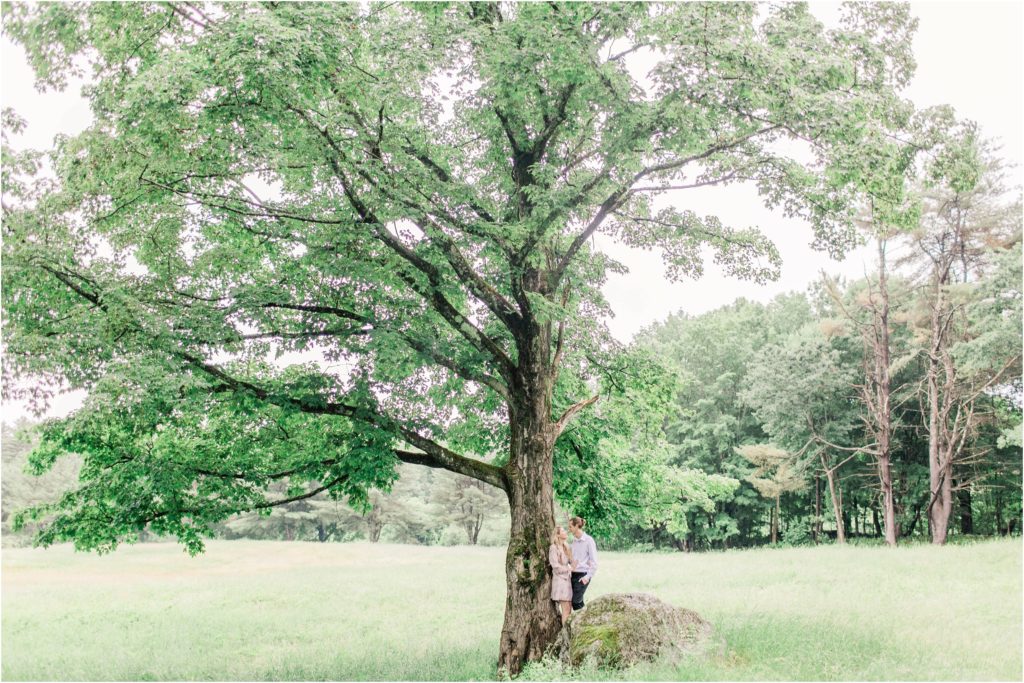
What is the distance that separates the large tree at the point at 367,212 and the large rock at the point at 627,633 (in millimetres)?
792

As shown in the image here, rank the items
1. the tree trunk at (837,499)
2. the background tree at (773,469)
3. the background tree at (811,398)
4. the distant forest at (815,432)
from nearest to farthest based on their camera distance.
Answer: the distant forest at (815,432), the tree trunk at (837,499), the background tree at (773,469), the background tree at (811,398)

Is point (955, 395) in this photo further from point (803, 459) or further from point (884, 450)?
point (803, 459)

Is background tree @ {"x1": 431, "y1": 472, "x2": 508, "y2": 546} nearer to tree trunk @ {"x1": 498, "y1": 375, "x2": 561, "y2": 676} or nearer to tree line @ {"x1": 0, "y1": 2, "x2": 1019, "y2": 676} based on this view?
tree line @ {"x1": 0, "y1": 2, "x2": 1019, "y2": 676}

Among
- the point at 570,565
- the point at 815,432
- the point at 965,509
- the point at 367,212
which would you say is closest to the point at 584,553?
the point at 570,565

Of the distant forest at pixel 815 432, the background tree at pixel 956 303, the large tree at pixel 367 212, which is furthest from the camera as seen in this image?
the background tree at pixel 956 303

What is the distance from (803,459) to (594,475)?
99.1ft

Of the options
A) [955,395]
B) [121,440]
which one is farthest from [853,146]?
[955,395]

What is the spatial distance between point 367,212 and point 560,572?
20.8 ft

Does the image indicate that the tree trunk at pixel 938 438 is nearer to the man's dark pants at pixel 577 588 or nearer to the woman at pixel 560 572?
the man's dark pants at pixel 577 588

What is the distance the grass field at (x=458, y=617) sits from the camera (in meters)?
Answer: 10.4

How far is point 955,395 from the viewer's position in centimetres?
3008

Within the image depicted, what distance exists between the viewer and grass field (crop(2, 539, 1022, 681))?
10.4m

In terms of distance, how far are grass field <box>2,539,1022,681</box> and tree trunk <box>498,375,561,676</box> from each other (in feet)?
3.09

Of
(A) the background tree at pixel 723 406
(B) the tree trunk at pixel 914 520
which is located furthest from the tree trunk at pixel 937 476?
(A) the background tree at pixel 723 406
